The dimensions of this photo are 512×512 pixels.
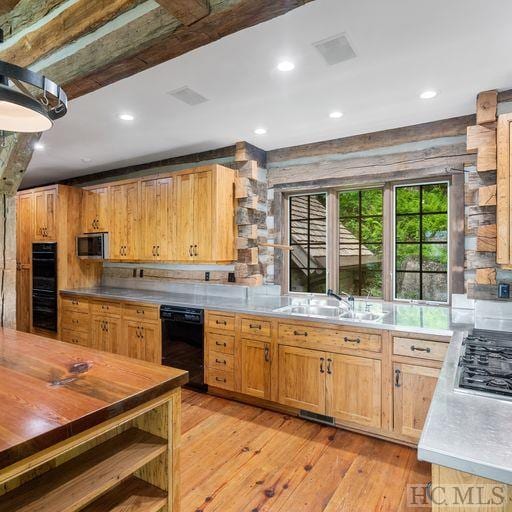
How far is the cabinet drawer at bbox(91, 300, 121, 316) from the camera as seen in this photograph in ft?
13.3

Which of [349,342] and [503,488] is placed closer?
[503,488]

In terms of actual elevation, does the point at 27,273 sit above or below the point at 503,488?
above

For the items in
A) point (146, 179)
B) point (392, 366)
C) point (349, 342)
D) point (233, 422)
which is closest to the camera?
point (392, 366)

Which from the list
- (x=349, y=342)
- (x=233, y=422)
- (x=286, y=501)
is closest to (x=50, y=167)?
(x=233, y=422)

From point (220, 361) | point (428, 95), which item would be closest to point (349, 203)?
point (428, 95)

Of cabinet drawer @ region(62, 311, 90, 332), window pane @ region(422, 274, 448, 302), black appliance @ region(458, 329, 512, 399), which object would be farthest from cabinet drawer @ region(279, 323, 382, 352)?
cabinet drawer @ region(62, 311, 90, 332)

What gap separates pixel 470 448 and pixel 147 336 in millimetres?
3345

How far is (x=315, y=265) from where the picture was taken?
3850 millimetres

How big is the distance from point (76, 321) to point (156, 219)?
5.86 ft

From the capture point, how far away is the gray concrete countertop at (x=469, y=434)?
90 cm

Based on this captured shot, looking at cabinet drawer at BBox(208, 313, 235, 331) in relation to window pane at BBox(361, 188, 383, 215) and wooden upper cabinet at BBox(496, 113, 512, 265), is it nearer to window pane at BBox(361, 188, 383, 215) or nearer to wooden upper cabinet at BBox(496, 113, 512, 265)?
window pane at BBox(361, 188, 383, 215)

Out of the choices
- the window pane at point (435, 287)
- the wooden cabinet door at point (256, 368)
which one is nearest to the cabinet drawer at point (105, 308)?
the wooden cabinet door at point (256, 368)

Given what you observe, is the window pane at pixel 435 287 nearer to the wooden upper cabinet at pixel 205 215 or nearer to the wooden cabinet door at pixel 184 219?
the wooden upper cabinet at pixel 205 215

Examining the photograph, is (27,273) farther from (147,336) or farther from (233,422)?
(233,422)
